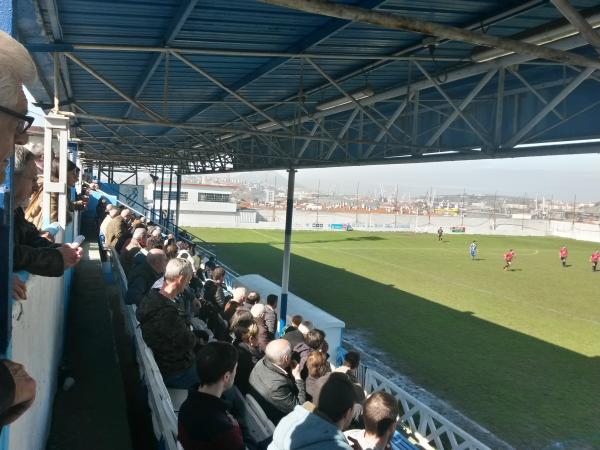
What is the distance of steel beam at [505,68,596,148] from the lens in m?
5.50

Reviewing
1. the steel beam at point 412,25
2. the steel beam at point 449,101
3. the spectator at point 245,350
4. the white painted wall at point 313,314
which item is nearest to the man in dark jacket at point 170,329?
the spectator at point 245,350

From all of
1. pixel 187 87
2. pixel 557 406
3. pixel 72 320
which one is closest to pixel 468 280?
pixel 557 406

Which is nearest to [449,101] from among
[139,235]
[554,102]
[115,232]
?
[554,102]

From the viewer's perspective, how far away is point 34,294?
2680mm

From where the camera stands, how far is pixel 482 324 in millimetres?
15008

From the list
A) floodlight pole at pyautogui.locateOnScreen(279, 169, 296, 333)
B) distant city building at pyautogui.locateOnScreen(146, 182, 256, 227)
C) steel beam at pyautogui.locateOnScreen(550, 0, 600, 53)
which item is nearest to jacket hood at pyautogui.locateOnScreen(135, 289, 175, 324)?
steel beam at pyautogui.locateOnScreen(550, 0, 600, 53)

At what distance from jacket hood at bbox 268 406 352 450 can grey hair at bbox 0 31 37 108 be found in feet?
6.74

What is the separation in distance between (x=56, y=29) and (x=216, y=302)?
415 cm

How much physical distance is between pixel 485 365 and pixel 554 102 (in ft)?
22.7

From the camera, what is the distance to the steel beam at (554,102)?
5.50 m

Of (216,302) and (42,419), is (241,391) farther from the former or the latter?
(216,302)

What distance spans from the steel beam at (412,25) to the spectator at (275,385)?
2.44 meters

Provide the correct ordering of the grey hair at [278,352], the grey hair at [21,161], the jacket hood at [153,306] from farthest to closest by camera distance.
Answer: the grey hair at [278,352], the jacket hood at [153,306], the grey hair at [21,161]

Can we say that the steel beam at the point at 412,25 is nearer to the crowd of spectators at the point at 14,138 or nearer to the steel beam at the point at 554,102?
the crowd of spectators at the point at 14,138
